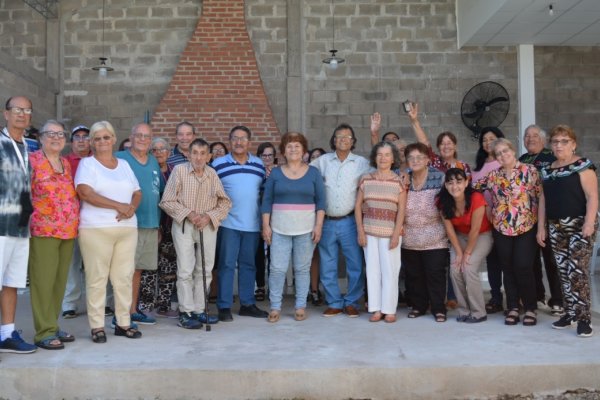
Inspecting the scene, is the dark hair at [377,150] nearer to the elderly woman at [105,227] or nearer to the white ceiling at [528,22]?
the elderly woman at [105,227]

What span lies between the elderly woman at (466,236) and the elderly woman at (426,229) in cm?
9

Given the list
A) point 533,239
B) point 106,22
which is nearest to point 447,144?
point 533,239

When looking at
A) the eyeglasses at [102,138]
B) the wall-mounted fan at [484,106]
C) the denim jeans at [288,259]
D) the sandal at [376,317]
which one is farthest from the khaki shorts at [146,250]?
the wall-mounted fan at [484,106]

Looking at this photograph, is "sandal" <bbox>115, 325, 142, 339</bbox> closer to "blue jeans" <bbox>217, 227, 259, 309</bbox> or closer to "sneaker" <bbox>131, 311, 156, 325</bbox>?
"sneaker" <bbox>131, 311, 156, 325</bbox>

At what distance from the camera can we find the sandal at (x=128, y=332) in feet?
12.7

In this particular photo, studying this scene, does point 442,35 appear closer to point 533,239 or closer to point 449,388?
point 533,239

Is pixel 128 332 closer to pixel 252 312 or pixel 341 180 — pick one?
pixel 252 312

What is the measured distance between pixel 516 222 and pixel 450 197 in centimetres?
49

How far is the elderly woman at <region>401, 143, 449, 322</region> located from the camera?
4449 millimetres

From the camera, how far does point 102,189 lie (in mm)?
3676

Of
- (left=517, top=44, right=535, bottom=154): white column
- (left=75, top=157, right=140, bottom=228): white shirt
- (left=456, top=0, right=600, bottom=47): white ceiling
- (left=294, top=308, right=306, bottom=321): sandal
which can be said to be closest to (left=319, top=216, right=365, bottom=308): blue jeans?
(left=294, top=308, right=306, bottom=321): sandal

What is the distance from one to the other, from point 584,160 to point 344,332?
78.4 inches

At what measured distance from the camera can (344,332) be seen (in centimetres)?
404

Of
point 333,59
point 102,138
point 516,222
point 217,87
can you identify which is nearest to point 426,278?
point 516,222
